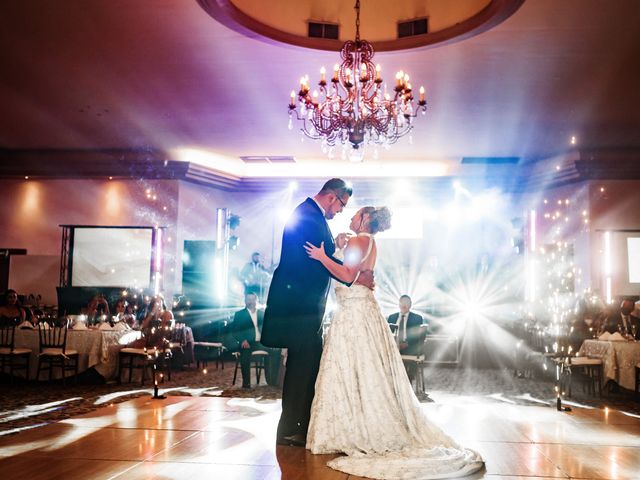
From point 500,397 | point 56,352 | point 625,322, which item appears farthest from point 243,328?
point 625,322

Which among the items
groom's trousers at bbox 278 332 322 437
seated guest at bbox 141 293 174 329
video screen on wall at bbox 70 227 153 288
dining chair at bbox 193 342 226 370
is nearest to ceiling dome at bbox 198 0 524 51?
groom's trousers at bbox 278 332 322 437

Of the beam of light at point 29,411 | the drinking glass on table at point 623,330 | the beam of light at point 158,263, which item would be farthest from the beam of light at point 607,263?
the beam of light at point 29,411

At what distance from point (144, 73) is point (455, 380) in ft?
20.4

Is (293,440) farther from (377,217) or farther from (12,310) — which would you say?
(12,310)

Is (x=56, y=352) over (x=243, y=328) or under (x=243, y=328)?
under

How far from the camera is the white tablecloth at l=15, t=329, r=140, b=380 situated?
8391 millimetres

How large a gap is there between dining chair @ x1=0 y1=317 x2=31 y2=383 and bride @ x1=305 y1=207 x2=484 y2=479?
6239mm

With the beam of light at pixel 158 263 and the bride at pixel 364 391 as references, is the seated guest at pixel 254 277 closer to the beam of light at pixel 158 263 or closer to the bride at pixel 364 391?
the beam of light at pixel 158 263

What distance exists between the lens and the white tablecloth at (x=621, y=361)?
754cm

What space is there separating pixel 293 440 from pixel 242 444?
35 centimetres

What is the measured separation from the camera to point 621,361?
7660 mm

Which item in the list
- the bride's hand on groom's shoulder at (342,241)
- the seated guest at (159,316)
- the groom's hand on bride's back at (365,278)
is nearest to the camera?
the groom's hand on bride's back at (365,278)

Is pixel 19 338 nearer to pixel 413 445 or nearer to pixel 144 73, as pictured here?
pixel 144 73

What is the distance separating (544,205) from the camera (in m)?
12.9
